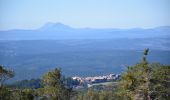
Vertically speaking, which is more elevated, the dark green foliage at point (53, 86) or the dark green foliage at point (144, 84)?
the dark green foliage at point (144, 84)

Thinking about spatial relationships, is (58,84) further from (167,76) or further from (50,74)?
(167,76)

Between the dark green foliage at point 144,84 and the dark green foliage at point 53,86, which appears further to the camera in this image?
the dark green foliage at point 53,86

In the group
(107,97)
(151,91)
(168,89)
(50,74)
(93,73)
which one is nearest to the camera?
(151,91)

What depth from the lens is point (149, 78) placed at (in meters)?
17.6

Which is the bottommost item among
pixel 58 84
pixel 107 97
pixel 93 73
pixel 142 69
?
pixel 93 73

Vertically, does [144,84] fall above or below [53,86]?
above

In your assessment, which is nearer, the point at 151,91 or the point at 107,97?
the point at 151,91

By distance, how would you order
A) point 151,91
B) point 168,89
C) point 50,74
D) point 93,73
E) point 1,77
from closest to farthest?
point 151,91 < point 168,89 < point 1,77 < point 50,74 < point 93,73

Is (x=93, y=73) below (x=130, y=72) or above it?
below

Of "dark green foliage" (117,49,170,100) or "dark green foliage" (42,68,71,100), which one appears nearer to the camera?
"dark green foliage" (117,49,170,100)

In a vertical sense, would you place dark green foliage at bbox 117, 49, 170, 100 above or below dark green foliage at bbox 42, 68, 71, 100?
above

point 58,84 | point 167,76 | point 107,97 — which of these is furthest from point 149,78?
point 107,97

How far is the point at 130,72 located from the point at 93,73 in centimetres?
15132

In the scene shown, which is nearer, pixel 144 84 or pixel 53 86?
pixel 144 84
